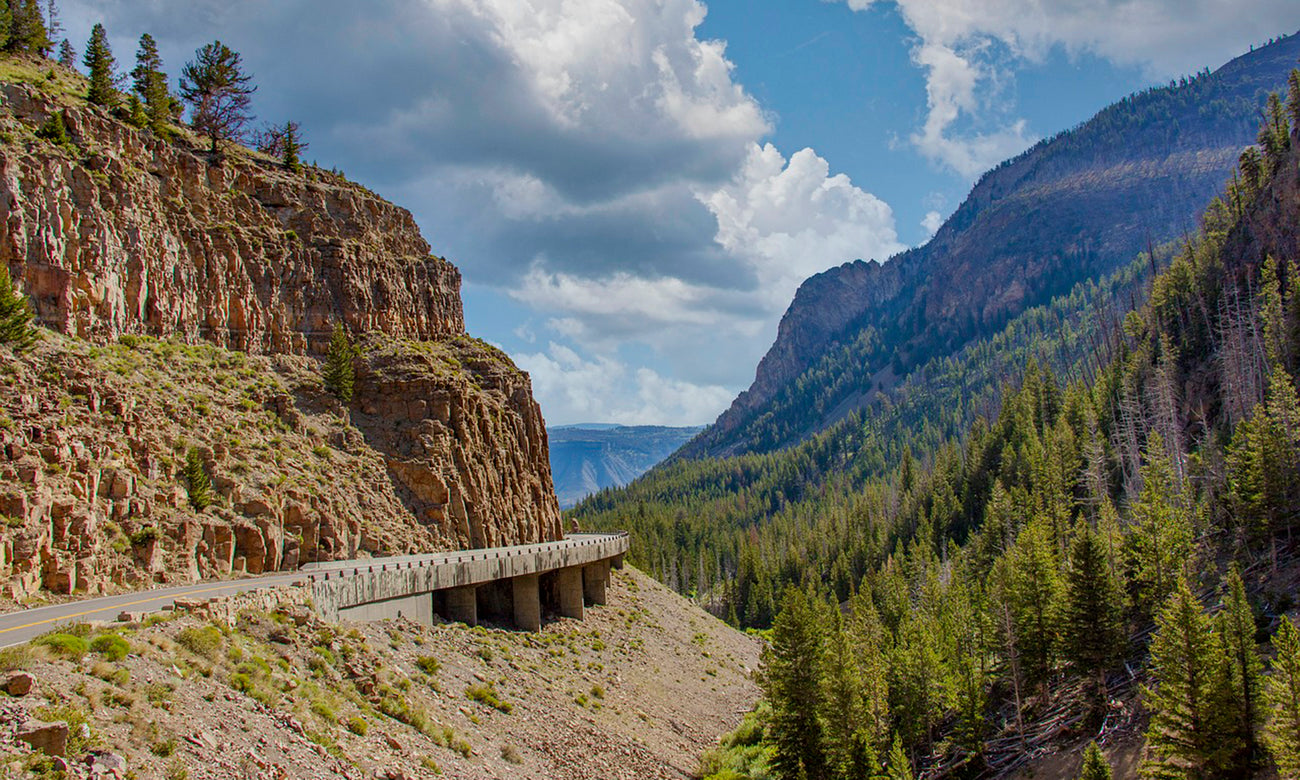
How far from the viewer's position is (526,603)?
48.7 m

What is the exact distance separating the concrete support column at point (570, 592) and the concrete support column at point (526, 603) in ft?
18.4

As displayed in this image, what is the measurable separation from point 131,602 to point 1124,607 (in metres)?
43.9

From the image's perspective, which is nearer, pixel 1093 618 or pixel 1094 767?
pixel 1094 767

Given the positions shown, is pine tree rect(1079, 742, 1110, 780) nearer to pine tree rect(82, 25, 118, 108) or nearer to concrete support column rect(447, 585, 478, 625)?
concrete support column rect(447, 585, 478, 625)

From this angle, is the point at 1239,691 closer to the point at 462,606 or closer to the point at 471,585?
the point at 471,585

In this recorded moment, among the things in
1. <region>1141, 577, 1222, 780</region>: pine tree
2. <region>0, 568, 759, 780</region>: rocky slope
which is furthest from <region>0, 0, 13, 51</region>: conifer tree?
<region>1141, 577, 1222, 780</region>: pine tree

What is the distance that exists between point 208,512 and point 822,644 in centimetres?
2808

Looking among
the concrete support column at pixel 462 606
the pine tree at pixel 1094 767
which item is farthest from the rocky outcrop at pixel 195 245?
the pine tree at pixel 1094 767

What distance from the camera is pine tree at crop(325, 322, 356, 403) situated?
49.7 m

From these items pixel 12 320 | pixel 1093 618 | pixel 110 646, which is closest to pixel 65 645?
pixel 110 646

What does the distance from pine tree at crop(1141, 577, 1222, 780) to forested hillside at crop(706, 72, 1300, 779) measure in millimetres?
76

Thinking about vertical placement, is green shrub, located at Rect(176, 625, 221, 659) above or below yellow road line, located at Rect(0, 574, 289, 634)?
below

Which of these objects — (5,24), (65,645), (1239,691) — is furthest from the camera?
(5,24)

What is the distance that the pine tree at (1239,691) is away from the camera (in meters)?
28.3
